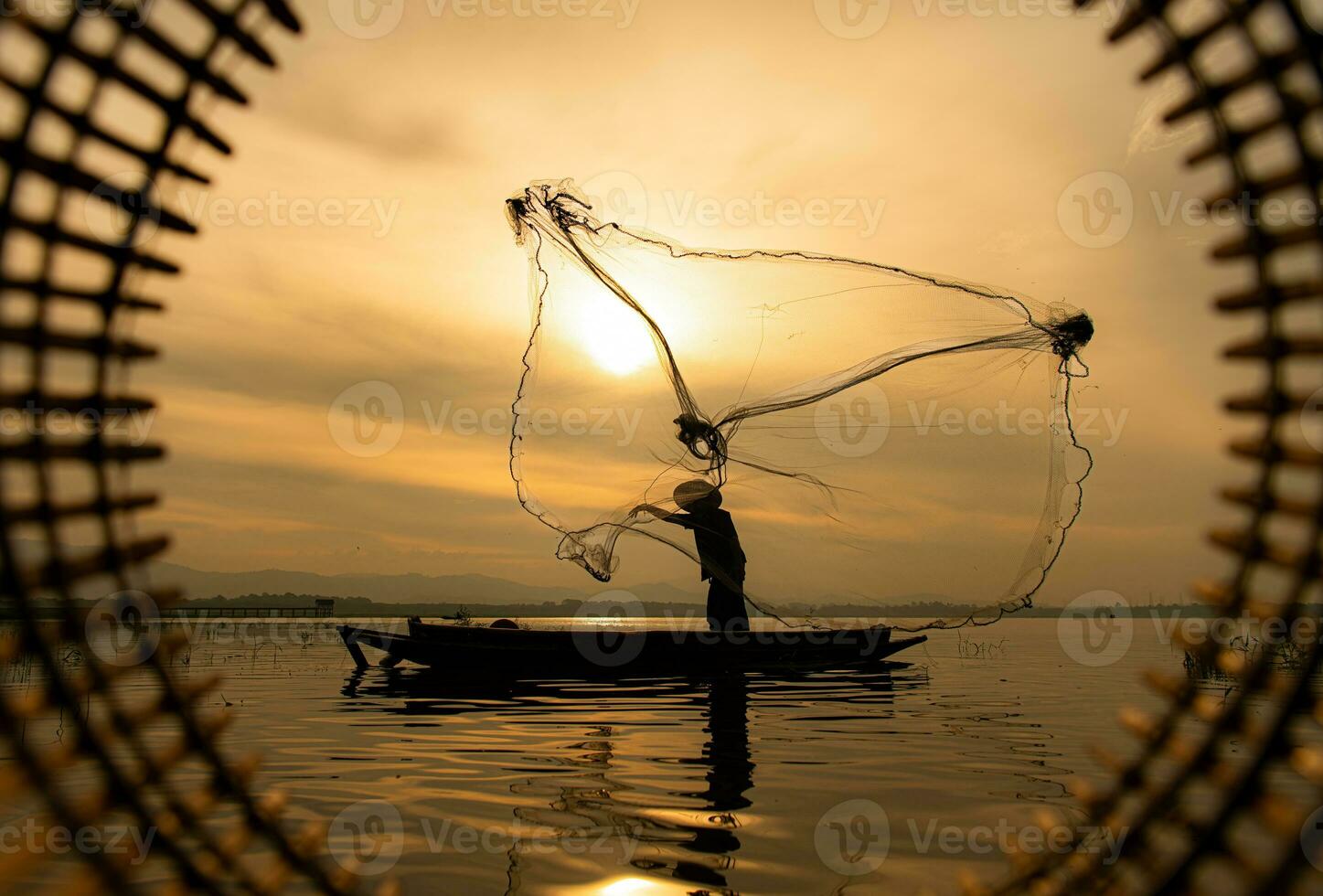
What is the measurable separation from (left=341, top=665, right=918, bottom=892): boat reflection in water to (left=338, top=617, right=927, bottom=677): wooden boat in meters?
0.52

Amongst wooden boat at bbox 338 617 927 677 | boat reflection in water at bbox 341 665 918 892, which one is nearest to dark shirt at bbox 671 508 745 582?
wooden boat at bbox 338 617 927 677

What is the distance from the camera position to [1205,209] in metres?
2.79

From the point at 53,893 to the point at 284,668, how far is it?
25.4 metres

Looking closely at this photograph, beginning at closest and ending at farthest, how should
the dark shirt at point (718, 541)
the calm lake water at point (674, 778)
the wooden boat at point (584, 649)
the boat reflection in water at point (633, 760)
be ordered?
1. the calm lake water at point (674, 778)
2. the boat reflection in water at point (633, 760)
3. the dark shirt at point (718, 541)
4. the wooden boat at point (584, 649)

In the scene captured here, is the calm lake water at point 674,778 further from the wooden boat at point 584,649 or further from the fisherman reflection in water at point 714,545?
the fisherman reflection in water at point 714,545

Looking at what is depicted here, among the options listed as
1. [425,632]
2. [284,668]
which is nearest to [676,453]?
[425,632]

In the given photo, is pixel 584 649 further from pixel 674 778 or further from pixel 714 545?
pixel 674 778

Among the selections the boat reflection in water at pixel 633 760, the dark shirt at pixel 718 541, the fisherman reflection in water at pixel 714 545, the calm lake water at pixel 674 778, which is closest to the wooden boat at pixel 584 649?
the boat reflection in water at pixel 633 760

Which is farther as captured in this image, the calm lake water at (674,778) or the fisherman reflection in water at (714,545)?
the fisherman reflection in water at (714,545)

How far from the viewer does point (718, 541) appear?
75.1ft

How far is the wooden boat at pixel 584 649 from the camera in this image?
2330 cm

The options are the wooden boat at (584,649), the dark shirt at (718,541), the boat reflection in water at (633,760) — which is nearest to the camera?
the boat reflection in water at (633,760)

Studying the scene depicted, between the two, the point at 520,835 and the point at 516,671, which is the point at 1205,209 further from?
the point at 516,671

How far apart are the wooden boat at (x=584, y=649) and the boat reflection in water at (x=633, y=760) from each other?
519 millimetres
